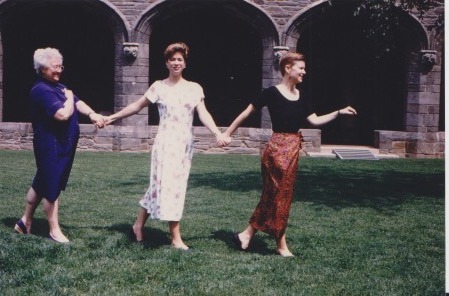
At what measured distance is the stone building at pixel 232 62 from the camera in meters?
13.0

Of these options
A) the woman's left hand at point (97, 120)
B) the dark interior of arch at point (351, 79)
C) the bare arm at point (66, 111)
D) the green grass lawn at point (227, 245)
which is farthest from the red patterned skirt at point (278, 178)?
the dark interior of arch at point (351, 79)

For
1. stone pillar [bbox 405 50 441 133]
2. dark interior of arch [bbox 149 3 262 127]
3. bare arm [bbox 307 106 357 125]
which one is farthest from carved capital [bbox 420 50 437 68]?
bare arm [bbox 307 106 357 125]

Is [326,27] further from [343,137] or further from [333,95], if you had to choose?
[343,137]

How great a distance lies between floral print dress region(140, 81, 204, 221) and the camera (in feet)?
13.9

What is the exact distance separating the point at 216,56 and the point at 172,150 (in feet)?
39.6

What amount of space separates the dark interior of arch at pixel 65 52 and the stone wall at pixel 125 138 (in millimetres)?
1944

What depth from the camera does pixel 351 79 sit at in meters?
16.3

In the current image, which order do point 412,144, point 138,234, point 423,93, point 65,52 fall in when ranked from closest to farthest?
point 138,234 < point 423,93 < point 412,144 < point 65,52

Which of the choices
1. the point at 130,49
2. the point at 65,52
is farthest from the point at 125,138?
the point at 65,52

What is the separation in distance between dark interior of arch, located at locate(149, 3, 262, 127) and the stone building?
3 cm

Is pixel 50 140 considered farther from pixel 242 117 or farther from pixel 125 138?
pixel 125 138

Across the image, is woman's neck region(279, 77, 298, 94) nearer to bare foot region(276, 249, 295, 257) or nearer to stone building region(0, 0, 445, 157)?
bare foot region(276, 249, 295, 257)

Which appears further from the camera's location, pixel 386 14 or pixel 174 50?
pixel 386 14

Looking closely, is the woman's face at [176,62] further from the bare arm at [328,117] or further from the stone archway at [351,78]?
the stone archway at [351,78]
